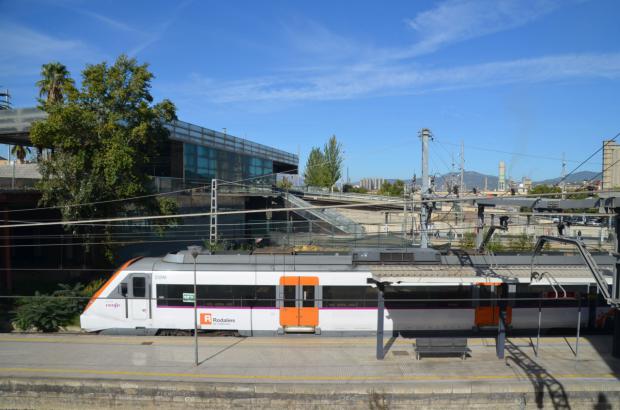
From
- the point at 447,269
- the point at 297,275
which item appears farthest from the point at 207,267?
the point at 447,269

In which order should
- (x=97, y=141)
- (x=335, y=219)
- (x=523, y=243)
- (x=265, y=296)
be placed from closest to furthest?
(x=265, y=296) → (x=97, y=141) → (x=523, y=243) → (x=335, y=219)

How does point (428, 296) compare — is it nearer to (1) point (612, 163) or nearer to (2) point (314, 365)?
(2) point (314, 365)

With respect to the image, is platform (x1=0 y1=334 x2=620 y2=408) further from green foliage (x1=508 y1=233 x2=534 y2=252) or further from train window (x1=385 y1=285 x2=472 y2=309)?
green foliage (x1=508 y1=233 x2=534 y2=252)

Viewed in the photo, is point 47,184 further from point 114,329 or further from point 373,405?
point 373,405

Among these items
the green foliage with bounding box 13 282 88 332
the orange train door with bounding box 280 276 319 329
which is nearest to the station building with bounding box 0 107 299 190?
the green foliage with bounding box 13 282 88 332

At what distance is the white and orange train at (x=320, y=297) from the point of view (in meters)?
14.2

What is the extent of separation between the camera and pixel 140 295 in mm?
14727

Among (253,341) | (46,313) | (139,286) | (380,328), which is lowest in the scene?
(253,341)

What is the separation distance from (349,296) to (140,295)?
7.13m

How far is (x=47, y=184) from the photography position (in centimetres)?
1753

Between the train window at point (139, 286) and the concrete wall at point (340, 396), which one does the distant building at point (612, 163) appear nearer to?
the concrete wall at point (340, 396)

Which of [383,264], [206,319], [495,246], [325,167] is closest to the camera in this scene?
[206,319]

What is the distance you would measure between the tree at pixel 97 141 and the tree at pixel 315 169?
148 ft

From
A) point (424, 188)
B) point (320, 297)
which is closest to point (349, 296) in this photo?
point (320, 297)
